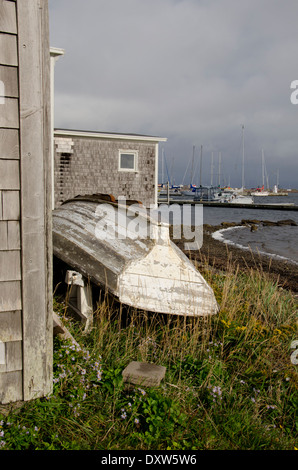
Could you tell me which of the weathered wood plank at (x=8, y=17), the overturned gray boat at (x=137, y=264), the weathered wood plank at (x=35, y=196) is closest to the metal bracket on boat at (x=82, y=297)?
the overturned gray boat at (x=137, y=264)

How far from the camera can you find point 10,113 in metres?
2.85

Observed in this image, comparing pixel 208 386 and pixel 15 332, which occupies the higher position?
pixel 15 332

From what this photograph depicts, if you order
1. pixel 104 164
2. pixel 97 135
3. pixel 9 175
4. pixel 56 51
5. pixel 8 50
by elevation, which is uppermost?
pixel 56 51

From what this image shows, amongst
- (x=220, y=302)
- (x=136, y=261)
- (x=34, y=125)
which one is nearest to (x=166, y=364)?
(x=136, y=261)

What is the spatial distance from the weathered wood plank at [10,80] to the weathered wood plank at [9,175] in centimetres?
50

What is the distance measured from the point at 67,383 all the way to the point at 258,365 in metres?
1.99

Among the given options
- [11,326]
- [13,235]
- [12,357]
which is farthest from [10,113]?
[12,357]

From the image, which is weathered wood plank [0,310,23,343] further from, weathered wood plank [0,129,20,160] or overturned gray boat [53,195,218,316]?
overturned gray boat [53,195,218,316]

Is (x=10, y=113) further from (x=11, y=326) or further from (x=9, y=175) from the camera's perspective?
(x=11, y=326)

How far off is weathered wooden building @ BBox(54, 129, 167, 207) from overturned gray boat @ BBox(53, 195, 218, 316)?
14296mm

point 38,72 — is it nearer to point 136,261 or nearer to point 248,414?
point 136,261

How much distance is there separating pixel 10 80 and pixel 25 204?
3.05ft

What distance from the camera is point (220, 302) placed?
5141 millimetres

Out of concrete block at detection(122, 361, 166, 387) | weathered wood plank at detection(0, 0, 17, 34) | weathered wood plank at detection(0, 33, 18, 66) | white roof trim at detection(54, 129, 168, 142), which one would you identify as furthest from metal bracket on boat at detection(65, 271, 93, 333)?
white roof trim at detection(54, 129, 168, 142)
